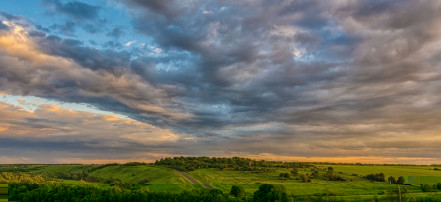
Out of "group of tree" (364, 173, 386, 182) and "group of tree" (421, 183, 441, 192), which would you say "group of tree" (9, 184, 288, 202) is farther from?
"group of tree" (364, 173, 386, 182)

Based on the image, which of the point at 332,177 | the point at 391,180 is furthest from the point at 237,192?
the point at 391,180

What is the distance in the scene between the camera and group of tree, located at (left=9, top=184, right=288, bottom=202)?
96.6 m

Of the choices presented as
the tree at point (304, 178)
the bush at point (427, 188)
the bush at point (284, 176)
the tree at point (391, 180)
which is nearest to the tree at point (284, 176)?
the bush at point (284, 176)

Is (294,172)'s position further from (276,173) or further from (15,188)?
(15,188)

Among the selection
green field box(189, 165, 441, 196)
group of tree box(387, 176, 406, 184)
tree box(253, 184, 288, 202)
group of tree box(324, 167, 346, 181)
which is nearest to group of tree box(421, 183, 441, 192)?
green field box(189, 165, 441, 196)

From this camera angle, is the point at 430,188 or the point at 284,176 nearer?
the point at 430,188

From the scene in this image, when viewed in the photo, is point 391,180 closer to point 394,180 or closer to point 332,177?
point 394,180

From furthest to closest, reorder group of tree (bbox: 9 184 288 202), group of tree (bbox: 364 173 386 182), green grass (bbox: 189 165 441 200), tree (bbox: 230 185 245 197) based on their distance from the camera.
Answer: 1. group of tree (bbox: 364 173 386 182)
2. green grass (bbox: 189 165 441 200)
3. tree (bbox: 230 185 245 197)
4. group of tree (bbox: 9 184 288 202)

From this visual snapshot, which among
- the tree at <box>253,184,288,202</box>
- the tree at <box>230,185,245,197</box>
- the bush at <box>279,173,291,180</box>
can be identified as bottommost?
the tree at <box>230,185,245,197</box>

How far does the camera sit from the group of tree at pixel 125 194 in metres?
96.6

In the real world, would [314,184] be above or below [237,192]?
above

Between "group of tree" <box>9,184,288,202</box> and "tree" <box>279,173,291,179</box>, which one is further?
"tree" <box>279,173,291,179</box>

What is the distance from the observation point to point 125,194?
106125 mm

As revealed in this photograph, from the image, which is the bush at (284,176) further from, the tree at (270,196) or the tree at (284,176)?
the tree at (270,196)
